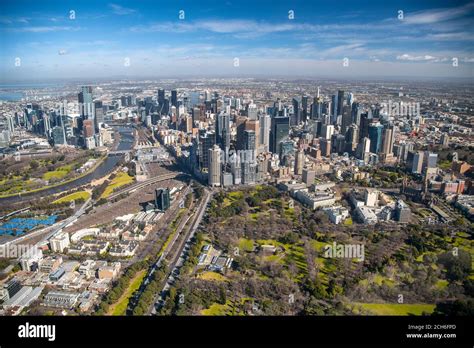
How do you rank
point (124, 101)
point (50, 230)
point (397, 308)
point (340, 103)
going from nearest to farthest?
point (397, 308)
point (50, 230)
point (340, 103)
point (124, 101)

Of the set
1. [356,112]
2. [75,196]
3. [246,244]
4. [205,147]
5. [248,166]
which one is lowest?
[246,244]

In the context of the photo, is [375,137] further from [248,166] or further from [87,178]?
[87,178]

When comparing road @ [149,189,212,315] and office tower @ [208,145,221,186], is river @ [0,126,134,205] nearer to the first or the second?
office tower @ [208,145,221,186]

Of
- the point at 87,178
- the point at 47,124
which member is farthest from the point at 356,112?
the point at 47,124

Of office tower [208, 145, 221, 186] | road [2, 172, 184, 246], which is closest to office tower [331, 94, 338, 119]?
office tower [208, 145, 221, 186]

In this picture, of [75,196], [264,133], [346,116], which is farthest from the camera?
[346,116]

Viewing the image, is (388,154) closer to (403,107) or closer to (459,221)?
(403,107)

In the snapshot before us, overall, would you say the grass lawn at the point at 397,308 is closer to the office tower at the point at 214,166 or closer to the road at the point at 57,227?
the road at the point at 57,227
